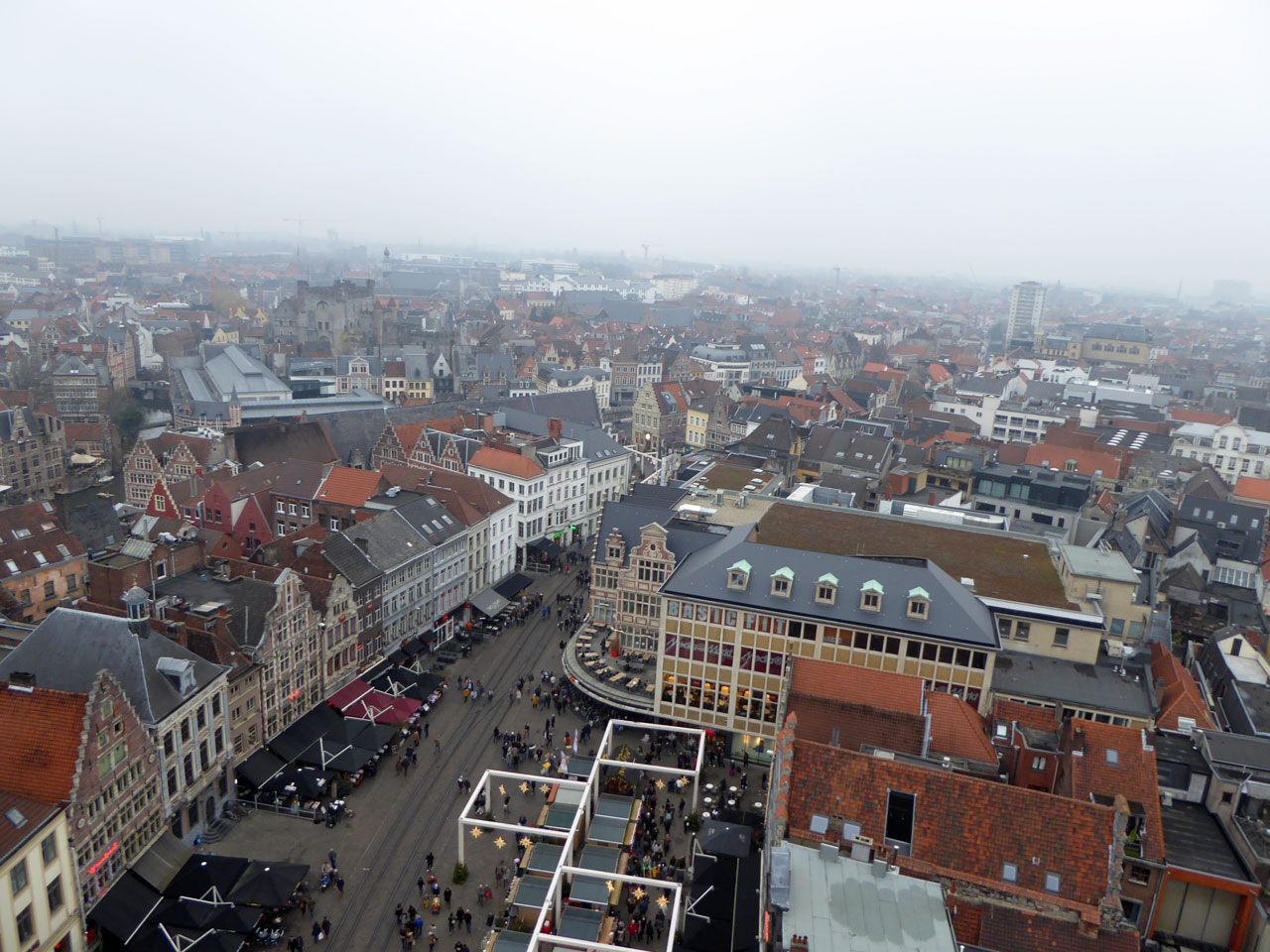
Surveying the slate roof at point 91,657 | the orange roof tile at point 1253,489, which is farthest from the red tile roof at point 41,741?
the orange roof tile at point 1253,489

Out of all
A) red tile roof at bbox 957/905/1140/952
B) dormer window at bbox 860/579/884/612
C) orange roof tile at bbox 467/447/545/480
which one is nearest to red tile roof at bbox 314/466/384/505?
orange roof tile at bbox 467/447/545/480

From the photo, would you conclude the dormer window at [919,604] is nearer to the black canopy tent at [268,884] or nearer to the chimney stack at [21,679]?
the black canopy tent at [268,884]

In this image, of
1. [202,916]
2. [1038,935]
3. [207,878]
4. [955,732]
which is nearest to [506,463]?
[207,878]

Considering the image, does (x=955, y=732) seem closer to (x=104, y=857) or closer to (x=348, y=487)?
(x=104, y=857)

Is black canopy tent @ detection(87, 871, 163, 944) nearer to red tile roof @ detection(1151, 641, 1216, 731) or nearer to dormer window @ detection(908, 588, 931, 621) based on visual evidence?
dormer window @ detection(908, 588, 931, 621)

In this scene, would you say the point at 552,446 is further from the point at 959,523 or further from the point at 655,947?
the point at 655,947

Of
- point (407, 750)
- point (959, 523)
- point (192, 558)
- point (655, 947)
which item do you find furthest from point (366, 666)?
point (959, 523)
